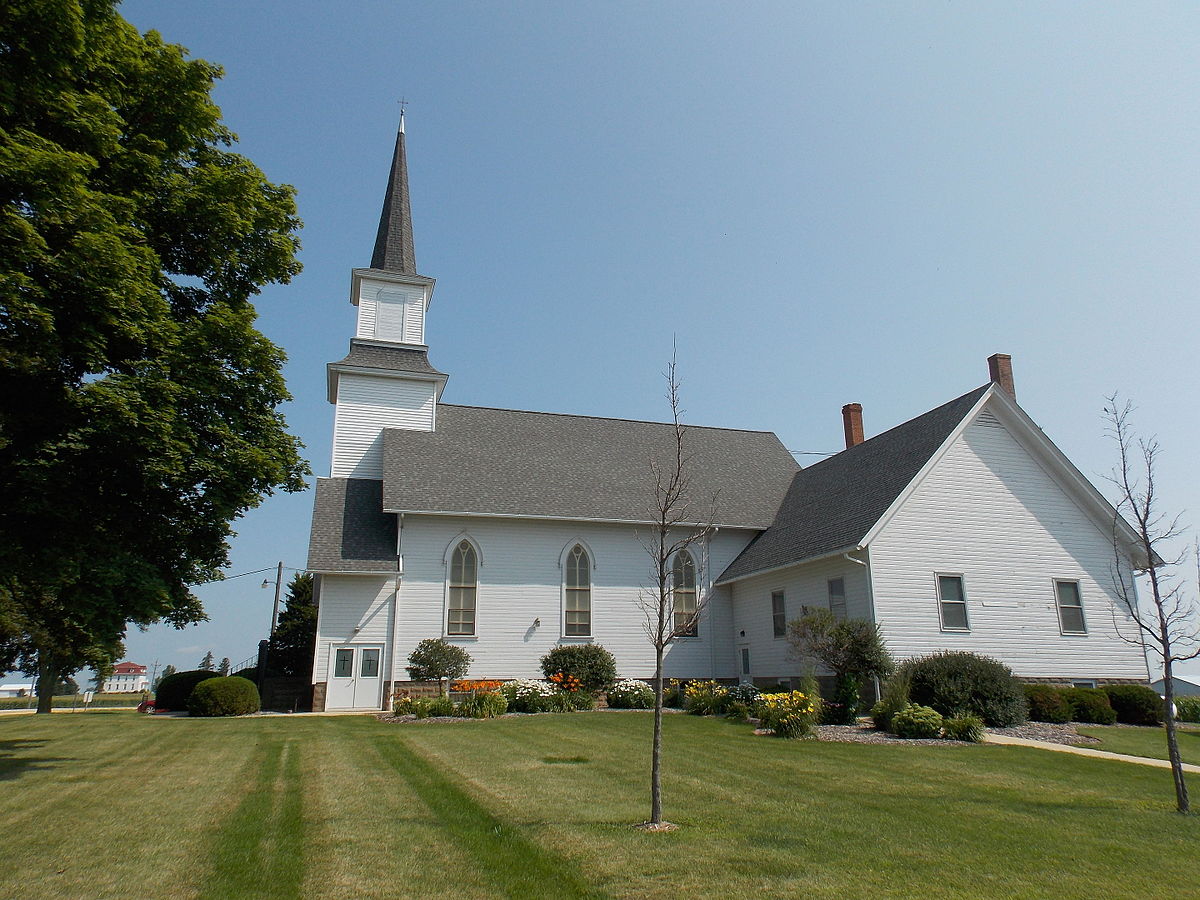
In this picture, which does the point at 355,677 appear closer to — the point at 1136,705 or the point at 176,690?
the point at 176,690

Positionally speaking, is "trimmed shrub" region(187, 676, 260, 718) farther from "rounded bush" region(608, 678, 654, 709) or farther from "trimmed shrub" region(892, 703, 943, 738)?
"trimmed shrub" region(892, 703, 943, 738)

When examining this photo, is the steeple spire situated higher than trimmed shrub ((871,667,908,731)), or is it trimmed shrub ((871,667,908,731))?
the steeple spire

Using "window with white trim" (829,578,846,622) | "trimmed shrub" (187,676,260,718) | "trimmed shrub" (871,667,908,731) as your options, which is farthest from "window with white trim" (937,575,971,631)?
"trimmed shrub" (187,676,260,718)

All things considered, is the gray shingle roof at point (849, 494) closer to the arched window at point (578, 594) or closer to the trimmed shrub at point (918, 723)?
the arched window at point (578, 594)

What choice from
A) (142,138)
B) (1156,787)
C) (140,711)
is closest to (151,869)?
(142,138)

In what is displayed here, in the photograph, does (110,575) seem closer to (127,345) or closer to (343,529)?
(127,345)

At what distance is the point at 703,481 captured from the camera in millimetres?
31391

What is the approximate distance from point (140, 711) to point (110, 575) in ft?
74.5

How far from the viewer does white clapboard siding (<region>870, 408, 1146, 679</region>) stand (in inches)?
840

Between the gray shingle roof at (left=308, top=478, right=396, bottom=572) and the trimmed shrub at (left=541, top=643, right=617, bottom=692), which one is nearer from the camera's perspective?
the gray shingle roof at (left=308, top=478, right=396, bottom=572)

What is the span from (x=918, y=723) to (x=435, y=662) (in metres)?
14.2

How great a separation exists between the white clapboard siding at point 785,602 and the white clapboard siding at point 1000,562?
911mm

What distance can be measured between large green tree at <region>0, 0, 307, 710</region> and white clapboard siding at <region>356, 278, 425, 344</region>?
58.5ft

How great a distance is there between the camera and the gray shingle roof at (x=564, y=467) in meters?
26.9
